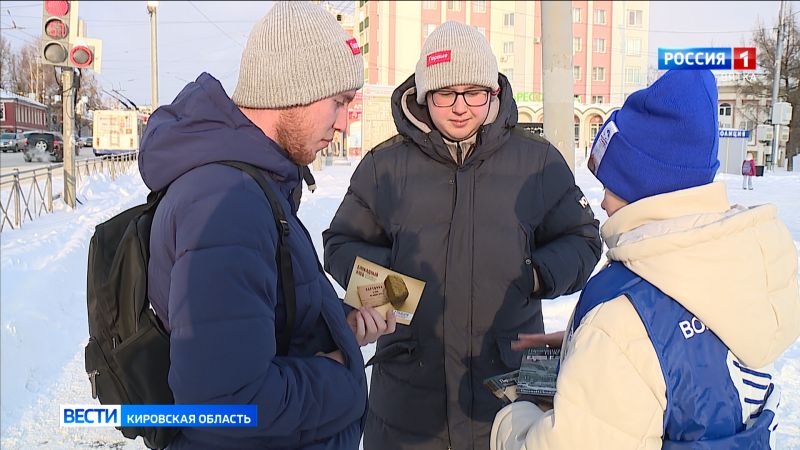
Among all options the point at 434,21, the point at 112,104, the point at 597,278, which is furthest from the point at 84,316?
the point at 434,21

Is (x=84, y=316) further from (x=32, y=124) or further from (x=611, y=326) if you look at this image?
(x=32, y=124)

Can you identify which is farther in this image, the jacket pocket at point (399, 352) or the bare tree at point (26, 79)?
the bare tree at point (26, 79)

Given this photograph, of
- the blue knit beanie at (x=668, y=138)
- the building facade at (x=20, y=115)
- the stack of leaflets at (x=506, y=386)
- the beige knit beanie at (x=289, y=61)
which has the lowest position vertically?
the stack of leaflets at (x=506, y=386)

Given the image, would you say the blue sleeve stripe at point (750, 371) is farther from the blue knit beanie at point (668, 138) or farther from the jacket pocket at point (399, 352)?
the jacket pocket at point (399, 352)

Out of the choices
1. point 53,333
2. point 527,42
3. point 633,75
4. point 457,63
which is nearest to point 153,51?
point 53,333

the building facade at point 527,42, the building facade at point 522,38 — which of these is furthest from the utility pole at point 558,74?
the building facade at point 522,38

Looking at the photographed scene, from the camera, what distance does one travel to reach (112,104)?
22.9m

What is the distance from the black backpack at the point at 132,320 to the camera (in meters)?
1.58

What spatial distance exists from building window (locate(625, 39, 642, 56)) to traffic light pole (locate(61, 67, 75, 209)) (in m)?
59.0

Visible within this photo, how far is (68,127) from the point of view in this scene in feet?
42.5

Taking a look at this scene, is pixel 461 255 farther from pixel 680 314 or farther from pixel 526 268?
pixel 680 314

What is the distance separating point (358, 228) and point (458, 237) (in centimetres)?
52

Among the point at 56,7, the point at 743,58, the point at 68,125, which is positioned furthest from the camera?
the point at 68,125

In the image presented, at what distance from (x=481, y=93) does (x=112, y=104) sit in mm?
22799
